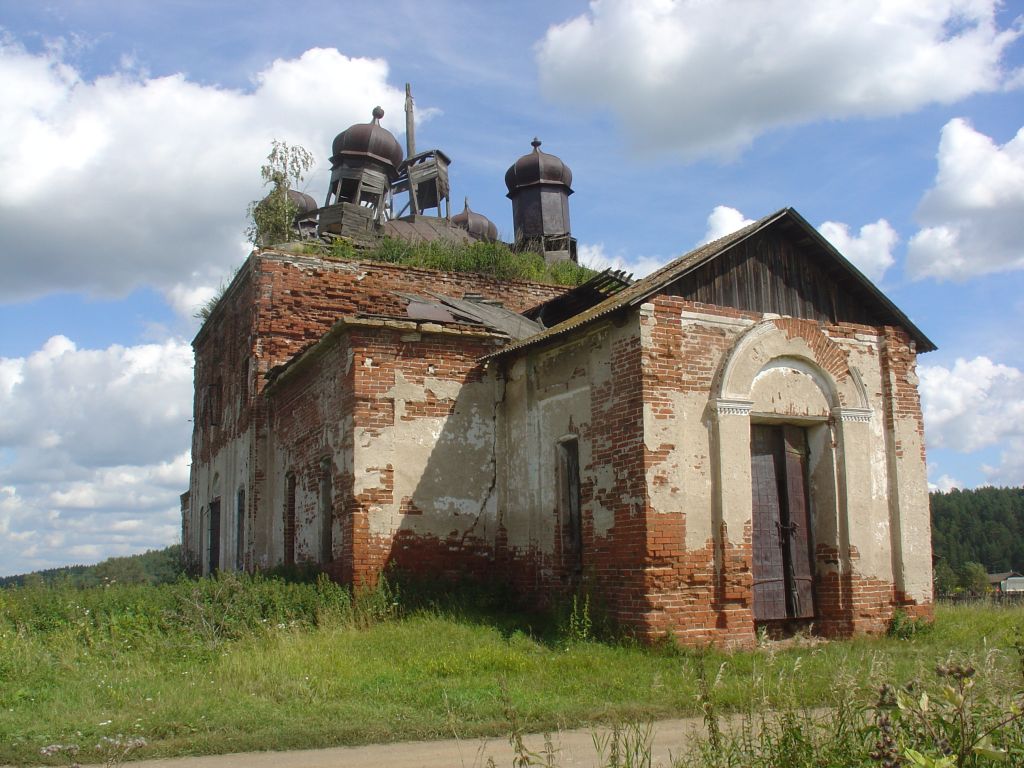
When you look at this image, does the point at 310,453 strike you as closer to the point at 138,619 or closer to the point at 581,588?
the point at 138,619

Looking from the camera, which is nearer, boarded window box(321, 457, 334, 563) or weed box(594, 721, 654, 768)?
weed box(594, 721, 654, 768)

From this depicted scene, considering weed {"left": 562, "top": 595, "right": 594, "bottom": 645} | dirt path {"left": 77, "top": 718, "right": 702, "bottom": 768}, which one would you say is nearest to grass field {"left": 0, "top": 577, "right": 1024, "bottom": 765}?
weed {"left": 562, "top": 595, "right": 594, "bottom": 645}

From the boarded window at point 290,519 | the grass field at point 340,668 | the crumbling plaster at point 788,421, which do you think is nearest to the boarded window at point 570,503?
the grass field at point 340,668

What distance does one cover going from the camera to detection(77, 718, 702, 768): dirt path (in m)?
6.05

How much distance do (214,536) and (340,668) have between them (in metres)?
12.4

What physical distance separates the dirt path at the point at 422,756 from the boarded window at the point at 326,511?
7.04 m

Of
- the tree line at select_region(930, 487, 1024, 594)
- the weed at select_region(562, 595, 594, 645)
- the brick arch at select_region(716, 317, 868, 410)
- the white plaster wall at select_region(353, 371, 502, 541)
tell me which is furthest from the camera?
the tree line at select_region(930, 487, 1024, 594)

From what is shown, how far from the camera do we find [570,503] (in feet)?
38.3

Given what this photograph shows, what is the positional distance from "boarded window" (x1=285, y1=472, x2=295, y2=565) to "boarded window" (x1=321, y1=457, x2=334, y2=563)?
1702 mm

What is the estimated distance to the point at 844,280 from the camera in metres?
12.0

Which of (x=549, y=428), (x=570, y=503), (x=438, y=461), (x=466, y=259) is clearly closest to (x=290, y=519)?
(x=438, y=461)

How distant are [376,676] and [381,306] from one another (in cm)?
998

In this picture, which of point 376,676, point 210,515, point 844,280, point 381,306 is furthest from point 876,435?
point 210,515

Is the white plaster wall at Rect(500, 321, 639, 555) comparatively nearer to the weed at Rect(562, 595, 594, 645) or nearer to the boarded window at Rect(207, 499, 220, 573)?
the weed at Rect(562, 595, 594, 645)
